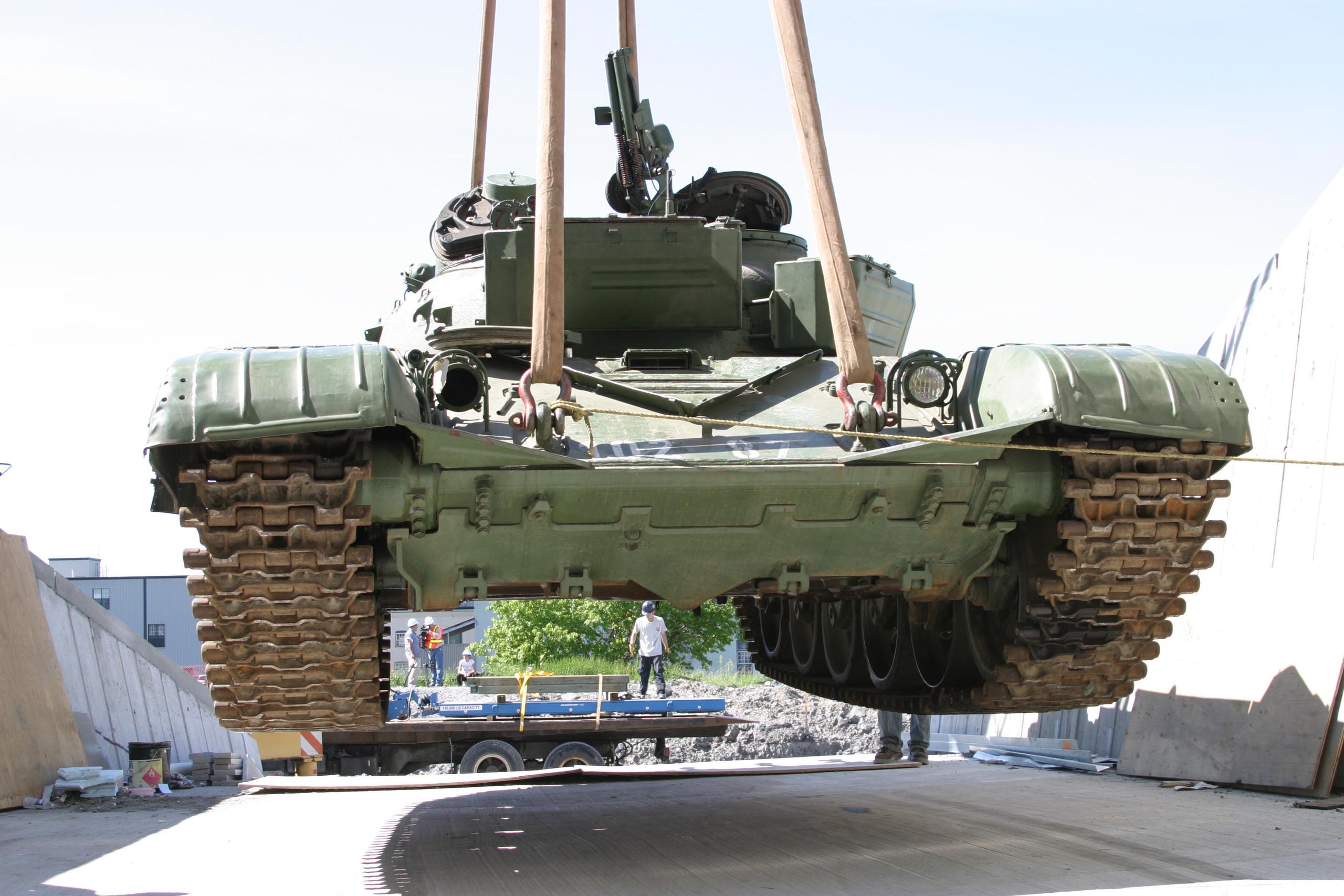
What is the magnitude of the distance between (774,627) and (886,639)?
87.2 inches

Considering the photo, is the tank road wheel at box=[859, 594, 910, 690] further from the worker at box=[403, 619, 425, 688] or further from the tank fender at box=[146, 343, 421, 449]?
the worker at box=[403, 619, 425, 688]

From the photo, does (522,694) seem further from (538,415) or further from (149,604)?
(149,604)

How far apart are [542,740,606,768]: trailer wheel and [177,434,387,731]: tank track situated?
24.9 ft

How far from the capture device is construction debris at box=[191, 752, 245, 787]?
1237cm

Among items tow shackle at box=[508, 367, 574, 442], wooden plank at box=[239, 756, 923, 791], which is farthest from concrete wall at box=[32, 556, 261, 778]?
tow shackle at box=[508, 367, 574, 442]

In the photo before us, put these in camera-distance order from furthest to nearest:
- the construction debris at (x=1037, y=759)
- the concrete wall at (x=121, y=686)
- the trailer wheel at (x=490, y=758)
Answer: the trailer wheel at (x=490, y=758) < the concrete wall at (x=121, y=686) < the construction debris at (x=1037, y=759)

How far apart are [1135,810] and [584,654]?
2868 cm

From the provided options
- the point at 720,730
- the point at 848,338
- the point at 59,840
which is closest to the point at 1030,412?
the point at 848,338

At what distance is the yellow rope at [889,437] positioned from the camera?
5578 millimetres

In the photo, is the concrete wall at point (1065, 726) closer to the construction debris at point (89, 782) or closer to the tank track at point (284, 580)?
the tank track at point (284, 580)

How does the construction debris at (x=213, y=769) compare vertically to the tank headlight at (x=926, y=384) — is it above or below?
below

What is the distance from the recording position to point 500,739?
1366 cm

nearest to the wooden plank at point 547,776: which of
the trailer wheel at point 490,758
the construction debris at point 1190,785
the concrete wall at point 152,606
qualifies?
the trailer wheel at point 490,758

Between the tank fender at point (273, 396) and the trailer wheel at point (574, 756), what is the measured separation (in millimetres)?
8826
